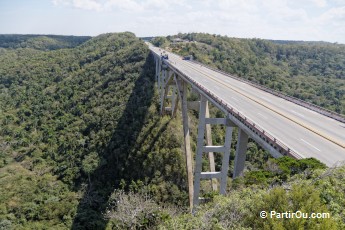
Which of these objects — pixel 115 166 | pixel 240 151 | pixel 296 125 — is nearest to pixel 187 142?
pixel 240 151

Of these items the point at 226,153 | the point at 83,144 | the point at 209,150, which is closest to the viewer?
the point at 226,153

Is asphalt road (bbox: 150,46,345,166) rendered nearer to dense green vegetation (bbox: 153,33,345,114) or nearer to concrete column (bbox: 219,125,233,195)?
concrete column (bbox: 219,125,233,195)

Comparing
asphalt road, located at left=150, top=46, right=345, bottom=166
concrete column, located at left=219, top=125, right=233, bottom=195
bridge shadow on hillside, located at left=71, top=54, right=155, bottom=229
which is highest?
asphalt road, located at left=150, top=46, right=345, bottom=166

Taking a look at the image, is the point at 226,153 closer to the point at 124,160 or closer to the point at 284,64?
the point at 124,160

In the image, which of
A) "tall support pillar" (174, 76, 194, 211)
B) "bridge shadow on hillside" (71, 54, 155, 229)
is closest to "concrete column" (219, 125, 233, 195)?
"tall support pillar" (174, 76, 194, 211)

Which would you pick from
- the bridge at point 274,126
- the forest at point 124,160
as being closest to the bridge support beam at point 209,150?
the bridge at point 274,126

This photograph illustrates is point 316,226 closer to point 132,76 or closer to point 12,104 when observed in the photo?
point 132,76
